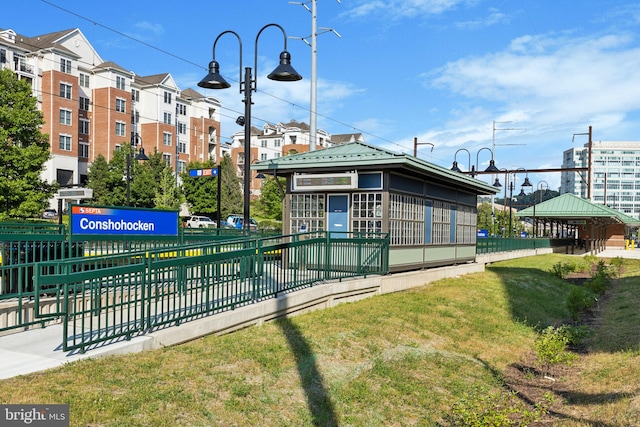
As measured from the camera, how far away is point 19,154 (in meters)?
32.3

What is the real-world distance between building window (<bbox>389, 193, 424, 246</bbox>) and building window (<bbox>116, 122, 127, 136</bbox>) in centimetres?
5722

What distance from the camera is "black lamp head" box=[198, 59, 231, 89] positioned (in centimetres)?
1467

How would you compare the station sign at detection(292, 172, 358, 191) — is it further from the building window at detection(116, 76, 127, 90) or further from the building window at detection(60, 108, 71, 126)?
the building window at detection(116, 76, 127, 90)

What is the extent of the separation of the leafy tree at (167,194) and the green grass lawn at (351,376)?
45.2m

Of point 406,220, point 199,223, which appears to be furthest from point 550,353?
point 199,223

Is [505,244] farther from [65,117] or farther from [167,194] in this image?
[65,117]

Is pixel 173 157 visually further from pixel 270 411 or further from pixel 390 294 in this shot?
pixel 270 411

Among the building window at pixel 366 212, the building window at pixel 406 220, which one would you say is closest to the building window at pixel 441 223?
the building window at pixel 406 220

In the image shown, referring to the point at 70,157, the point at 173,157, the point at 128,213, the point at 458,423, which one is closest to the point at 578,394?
the point at 458,423

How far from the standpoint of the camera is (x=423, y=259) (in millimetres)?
18922

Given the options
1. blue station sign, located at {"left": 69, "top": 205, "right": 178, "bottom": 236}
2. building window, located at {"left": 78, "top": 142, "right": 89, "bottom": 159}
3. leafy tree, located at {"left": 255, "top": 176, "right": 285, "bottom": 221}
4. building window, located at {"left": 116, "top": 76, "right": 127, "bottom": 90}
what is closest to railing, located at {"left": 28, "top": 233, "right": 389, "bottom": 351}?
blue station sign, located at {"left": 69, "top": 205, "right": 178, "bottom": 236}

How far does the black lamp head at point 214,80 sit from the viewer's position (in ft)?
48.1

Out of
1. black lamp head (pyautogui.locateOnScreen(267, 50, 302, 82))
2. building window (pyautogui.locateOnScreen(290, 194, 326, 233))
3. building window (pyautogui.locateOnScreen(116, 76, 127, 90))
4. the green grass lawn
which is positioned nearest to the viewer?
the green grass lawn

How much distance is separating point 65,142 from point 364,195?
5341cm
